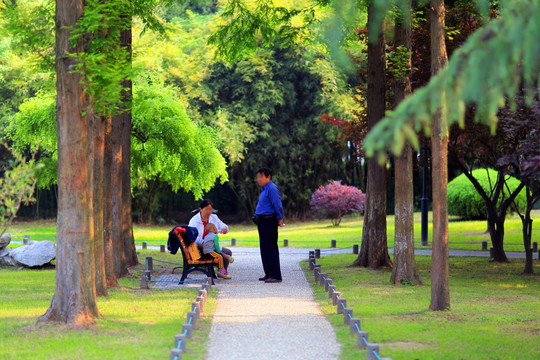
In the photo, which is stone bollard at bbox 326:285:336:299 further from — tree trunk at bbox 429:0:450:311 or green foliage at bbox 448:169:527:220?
green foliage at bbox 448:169:527:220

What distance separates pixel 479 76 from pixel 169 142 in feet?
55.7

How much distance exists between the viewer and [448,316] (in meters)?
10.5

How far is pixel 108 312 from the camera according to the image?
10.9 metres

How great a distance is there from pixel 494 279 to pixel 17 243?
17942mm

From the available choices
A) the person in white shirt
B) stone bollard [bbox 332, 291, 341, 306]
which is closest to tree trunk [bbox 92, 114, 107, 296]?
the person in white shirt

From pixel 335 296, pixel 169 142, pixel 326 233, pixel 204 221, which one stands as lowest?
pixel 335 296

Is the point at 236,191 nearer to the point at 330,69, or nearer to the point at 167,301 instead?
the point at 330,69

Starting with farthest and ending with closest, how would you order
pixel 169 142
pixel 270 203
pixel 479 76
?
1. pixel 169 142
2. pixel 270 203
3. pixel 479 76

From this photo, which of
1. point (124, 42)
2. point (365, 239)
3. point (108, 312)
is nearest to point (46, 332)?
point (108, 312)

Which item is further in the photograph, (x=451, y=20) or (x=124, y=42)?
(x=451, y=20)

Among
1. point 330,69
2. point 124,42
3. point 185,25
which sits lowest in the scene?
point 124,42

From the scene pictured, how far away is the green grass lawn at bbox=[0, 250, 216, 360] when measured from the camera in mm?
8141

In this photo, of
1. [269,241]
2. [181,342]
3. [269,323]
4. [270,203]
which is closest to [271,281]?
[269,241]

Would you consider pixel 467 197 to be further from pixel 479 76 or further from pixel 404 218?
pixel 479 76
